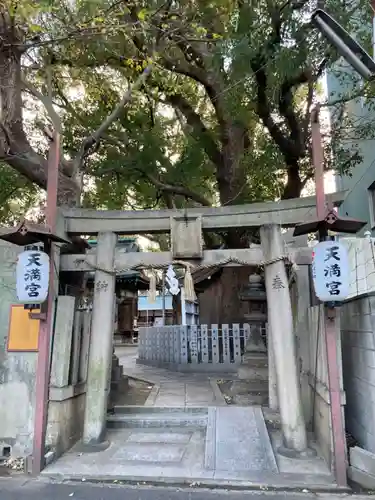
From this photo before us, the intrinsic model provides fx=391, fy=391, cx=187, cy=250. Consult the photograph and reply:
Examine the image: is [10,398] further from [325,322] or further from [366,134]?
[366,134]

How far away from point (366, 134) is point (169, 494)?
10221 mm

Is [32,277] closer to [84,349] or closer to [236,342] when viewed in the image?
[84,349]

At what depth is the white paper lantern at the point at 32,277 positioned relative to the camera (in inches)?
238

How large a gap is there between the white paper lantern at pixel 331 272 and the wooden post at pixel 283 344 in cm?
112

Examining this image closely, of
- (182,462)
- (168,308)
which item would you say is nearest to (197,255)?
(182,462)

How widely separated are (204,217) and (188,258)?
855 millimetres

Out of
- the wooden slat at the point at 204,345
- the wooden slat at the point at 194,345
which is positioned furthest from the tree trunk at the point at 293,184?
the wooden slat at the point at 194,345

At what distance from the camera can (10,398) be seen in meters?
6.50

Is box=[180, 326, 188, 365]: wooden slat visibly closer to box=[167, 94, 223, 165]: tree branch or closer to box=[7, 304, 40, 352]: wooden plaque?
box=[167, 94, 223, 165]: tree branch

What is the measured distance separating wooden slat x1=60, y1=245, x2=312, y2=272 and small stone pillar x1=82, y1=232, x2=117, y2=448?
0.19 metres

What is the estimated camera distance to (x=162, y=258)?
23.4 feet

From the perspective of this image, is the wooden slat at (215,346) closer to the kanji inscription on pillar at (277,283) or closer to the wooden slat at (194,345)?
the wooden slat at (194,345)

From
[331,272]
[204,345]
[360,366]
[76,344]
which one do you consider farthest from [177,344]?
[331,272]

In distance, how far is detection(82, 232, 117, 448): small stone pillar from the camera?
22.1 feet
